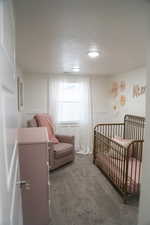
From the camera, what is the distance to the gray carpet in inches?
75.0

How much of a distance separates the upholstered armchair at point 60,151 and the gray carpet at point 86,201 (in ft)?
0.70

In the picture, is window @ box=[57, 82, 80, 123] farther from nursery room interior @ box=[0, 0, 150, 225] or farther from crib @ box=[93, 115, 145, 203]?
crib @ box=[93, 115, 145, 203]

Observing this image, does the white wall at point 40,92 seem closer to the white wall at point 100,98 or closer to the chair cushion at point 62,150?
the white wall at point 100,98

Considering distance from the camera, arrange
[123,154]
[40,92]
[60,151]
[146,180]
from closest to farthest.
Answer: [146,180]
[123,154]
[60,151]
[40,92]

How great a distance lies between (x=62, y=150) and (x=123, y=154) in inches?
53.3

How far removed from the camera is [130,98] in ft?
11.4

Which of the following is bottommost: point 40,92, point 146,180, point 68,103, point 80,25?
point 146,180

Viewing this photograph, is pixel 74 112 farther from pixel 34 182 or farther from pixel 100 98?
pixel 34 182

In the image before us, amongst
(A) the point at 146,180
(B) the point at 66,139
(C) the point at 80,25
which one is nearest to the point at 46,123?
(B) the point at 66,139

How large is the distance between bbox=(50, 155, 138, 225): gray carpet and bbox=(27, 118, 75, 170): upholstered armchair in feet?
0.70

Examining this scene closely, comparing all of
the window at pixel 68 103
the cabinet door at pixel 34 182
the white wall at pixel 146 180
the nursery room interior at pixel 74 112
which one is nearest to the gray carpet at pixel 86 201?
the nursery room interior at pixel 74 112

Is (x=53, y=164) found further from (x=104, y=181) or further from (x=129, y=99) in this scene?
(x=129, y=99)

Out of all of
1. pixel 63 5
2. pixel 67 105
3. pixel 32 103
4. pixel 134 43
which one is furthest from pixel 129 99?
pixel 63 5

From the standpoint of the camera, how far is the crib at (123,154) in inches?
85.6
